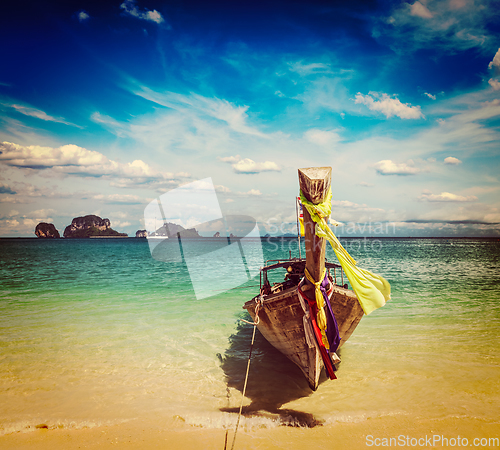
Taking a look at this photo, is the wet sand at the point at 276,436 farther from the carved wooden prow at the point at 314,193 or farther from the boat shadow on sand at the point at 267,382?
the carved wooden prow at the point at 314,193

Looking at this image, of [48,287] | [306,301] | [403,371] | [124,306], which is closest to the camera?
[306,301]

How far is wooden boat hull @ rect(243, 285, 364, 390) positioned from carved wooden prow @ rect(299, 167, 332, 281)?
127 centimetres

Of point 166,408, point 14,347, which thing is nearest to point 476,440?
point 166,408

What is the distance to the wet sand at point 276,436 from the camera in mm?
4980

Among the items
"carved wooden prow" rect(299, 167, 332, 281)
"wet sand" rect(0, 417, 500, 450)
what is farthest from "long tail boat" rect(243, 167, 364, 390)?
"wet sand" rect(0, 417, 500, 450)

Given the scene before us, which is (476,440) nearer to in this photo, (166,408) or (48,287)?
(166,408)

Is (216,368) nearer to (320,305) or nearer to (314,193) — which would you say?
(320,305)

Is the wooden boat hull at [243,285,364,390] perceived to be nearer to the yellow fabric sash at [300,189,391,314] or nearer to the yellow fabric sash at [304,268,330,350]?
the yellow fabric sash at [304,268,330,350]

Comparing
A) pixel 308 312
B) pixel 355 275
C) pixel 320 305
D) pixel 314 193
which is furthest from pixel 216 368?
pixel 314 193

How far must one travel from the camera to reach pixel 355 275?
527cm

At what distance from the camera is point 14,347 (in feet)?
30.2

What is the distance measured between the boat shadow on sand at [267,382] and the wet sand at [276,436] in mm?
388

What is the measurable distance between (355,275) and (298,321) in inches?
76.4

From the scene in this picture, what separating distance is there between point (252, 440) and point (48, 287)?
20119mm
